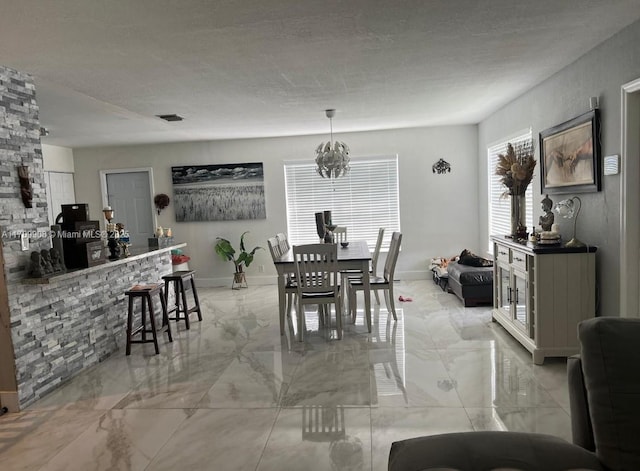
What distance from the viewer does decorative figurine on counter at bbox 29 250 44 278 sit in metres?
3.16

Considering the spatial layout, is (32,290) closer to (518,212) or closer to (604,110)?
(518,212)

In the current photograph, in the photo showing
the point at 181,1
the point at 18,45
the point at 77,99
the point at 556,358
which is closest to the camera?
the point at 181,1

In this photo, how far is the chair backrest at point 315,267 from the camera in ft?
13.4

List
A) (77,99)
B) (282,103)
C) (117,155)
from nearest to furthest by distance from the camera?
(77,99)
(282,103)
(117,155)

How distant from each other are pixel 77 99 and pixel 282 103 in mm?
1957

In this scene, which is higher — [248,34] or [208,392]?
[248,34]

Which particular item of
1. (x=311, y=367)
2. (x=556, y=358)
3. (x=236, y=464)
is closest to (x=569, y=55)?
(x=556, y=358)

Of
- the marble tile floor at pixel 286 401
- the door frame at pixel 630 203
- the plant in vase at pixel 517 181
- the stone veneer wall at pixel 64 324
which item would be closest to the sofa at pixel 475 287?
the marble tile floor at pixel 286 401

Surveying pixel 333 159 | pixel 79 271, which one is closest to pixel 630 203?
pixel 333 159

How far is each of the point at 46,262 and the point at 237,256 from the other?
4.14 meters

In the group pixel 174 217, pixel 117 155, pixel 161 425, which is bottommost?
pixel 161 425

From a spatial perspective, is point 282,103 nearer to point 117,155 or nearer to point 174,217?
point 174,217

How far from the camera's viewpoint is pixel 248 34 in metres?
2.70

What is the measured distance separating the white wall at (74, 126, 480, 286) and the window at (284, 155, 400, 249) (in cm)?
13
